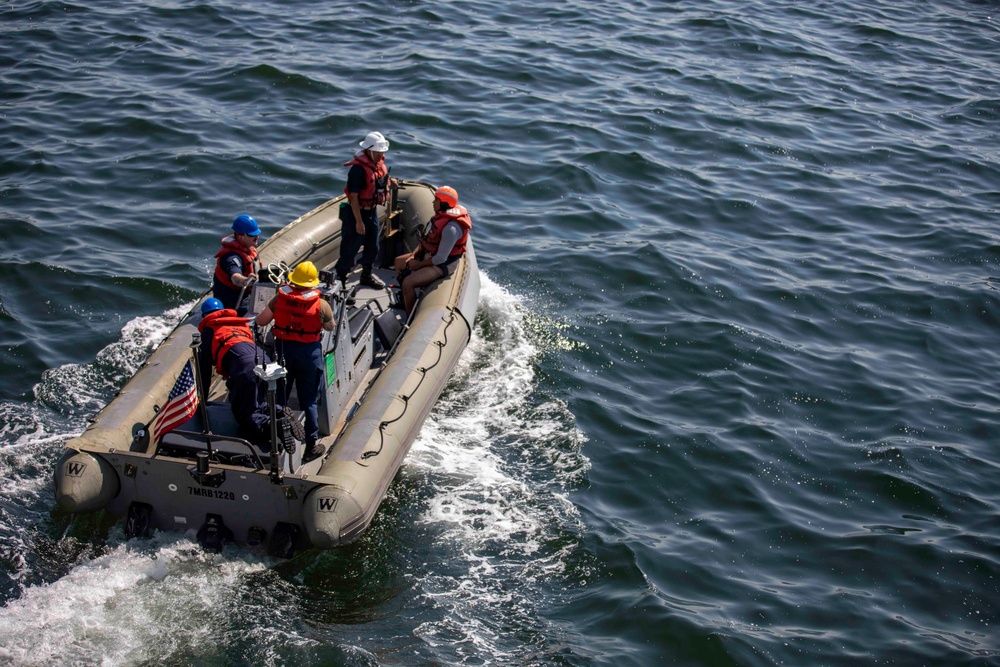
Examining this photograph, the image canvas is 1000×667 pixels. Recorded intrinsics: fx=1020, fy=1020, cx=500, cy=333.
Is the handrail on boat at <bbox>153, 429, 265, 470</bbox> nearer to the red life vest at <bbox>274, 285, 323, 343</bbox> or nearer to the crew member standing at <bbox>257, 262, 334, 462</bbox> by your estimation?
the crew member standing at <bbox>257, 262, 334, 462</bbox>

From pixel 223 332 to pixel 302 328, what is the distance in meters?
0.59

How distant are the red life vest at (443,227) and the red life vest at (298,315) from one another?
108 inches

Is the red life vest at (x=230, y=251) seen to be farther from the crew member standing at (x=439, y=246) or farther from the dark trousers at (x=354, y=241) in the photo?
the crew member standing at (x=439, y=246)

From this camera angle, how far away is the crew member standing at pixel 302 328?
7754 millimetres

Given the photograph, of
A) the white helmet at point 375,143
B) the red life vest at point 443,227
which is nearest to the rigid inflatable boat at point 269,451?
the red life vest at point 443,227

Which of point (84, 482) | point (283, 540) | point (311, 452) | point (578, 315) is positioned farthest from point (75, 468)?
point (578, 315)

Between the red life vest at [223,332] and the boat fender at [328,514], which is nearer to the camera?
the boat fender at [328,514]

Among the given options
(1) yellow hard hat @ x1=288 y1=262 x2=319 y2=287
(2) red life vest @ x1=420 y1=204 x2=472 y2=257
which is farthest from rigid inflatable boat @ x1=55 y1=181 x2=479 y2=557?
(2) red life vest @ x1=420 y1=204 x2=472 y2=257

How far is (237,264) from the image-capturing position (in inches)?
362

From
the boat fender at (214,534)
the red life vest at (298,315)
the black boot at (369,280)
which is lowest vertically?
the boat fender at (214,534)

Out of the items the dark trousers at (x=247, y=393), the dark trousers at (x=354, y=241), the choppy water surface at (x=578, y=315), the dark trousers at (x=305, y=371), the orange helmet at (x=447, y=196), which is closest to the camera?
the choppy water surface at (x=578, y=315)

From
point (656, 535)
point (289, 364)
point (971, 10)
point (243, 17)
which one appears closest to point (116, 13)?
point (243, 17)

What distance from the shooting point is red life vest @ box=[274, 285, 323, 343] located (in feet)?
25.4

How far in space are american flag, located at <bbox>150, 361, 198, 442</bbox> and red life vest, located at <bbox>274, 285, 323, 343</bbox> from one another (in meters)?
0.76
